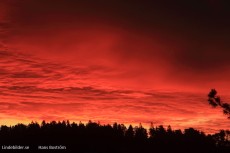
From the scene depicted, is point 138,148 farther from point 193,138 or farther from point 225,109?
point 225,109

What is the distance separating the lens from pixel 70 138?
17888 cm

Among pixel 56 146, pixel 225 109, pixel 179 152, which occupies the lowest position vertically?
pixel 179 152

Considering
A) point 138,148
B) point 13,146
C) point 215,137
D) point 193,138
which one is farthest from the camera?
point 193,138

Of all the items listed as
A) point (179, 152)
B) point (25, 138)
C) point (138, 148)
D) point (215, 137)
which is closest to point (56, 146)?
point (25, 138)

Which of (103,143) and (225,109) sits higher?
(225,109)

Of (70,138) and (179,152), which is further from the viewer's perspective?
(70,138)

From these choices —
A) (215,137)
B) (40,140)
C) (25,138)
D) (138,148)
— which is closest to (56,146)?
(40,140)

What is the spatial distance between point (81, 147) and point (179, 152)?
212 feet

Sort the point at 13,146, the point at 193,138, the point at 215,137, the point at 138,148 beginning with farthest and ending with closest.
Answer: the point at 193,138 → the point at 138,148 → the point at 13,146 → the point at 215,137

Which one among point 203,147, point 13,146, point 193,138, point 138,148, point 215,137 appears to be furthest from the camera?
point 193,138

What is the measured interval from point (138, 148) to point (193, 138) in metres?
48.1

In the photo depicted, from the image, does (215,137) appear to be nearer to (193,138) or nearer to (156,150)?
(156,150)

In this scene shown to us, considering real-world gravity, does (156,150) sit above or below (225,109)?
below

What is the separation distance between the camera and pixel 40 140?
169 metres
